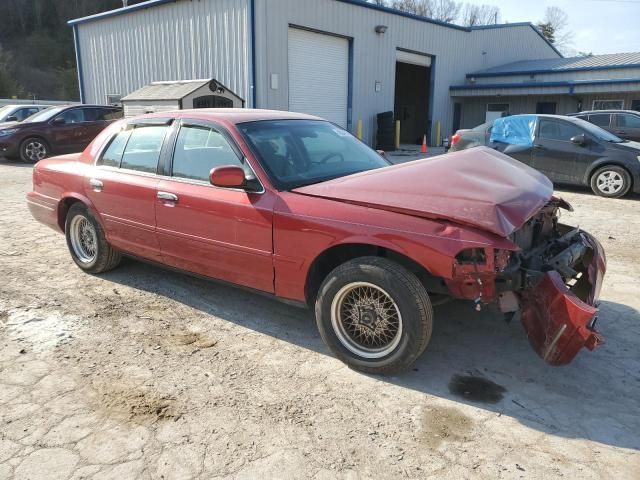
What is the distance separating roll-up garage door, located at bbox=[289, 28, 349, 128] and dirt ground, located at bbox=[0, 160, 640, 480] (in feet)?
43.3

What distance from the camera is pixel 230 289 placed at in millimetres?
4777

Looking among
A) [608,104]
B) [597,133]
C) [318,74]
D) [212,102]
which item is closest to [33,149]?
[212,102]

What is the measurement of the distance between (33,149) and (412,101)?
17790 mm

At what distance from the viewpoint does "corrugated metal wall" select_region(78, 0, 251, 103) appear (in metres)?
15.5

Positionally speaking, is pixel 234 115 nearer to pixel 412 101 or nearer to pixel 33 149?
pixel 33 149

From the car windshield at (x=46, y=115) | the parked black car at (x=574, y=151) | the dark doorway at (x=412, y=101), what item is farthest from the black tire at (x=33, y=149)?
the dark doorway at (x=412, y=101)

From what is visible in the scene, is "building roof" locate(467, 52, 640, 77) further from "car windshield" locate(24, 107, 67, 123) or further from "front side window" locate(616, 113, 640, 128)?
"car windshield" locate(24, 107, 67, 123)

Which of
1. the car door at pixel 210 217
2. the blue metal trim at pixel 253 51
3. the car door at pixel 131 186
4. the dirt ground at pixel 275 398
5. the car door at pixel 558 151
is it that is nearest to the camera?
the dirt ground at pixel 275 398

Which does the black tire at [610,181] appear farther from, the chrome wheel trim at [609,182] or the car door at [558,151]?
the car door at [558,151]

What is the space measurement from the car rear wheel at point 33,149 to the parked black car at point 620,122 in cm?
1418

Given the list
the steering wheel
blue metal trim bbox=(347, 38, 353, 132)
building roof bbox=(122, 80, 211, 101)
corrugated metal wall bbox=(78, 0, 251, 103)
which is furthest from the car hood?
blue metal trim bbox=(347, 38, 353, 132)

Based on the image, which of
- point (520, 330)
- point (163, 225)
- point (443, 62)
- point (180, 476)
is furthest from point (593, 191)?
point (443, 62)

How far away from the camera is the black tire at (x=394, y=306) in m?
3.05

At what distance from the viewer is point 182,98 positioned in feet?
43.7
